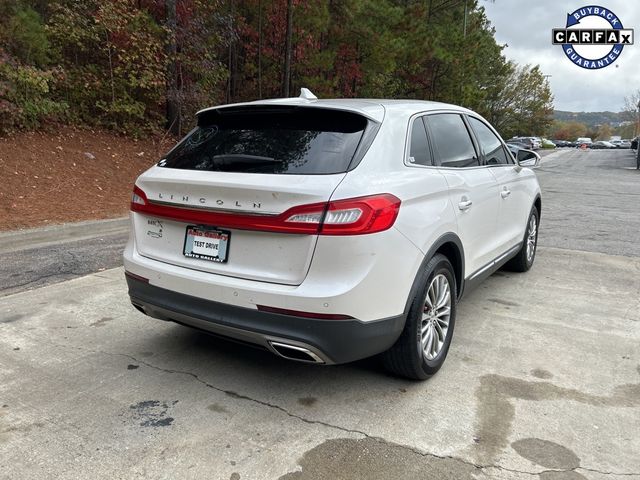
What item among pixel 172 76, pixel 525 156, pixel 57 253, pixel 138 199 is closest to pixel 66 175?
pixel 57 253

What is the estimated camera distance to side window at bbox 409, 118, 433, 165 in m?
3.34

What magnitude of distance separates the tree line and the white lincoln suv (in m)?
9.32

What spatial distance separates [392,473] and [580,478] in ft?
2.86

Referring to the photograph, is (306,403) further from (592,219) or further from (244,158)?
(592,219)

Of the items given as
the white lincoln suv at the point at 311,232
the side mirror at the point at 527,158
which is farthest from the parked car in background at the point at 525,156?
the white lincoln suv at the point at 311,232

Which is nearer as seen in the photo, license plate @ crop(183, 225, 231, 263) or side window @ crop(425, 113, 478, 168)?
license plate @ crop(183, 225, 231, 263)

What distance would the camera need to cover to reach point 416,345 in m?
3.14

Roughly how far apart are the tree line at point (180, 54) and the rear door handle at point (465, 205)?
33.3 ft

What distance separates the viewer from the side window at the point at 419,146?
3336 mm

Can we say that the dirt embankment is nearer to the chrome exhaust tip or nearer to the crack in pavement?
the crack in pavement

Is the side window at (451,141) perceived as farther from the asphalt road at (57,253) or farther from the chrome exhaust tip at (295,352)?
the asphalt road at (57,253)

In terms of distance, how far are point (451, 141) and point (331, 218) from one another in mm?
1709

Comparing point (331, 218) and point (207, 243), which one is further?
point (207, 243)

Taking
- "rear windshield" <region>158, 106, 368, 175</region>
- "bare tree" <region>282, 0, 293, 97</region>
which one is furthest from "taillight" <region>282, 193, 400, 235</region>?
"bare tree" <region>282, 0, 293, 97</region>
